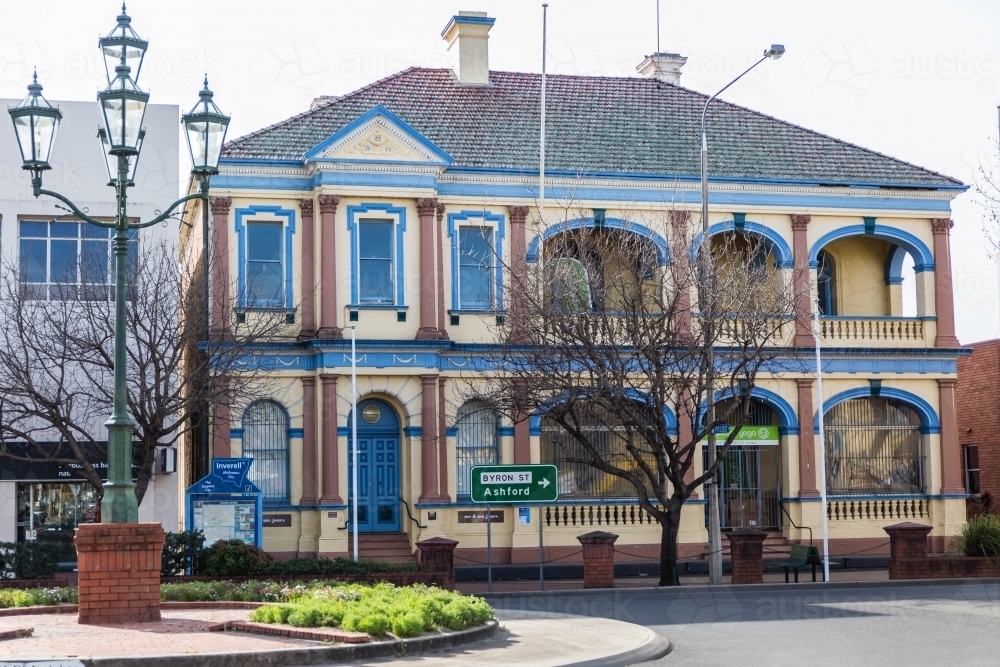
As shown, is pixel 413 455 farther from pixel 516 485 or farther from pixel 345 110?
pixel 345 110

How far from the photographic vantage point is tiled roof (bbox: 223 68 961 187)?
1307 inches

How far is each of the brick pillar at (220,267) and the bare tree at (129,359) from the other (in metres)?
0.36

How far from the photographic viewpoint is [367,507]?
104ft

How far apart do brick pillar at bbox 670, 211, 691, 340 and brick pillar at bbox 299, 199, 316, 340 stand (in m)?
8.02

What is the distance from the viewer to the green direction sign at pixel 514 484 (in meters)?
25.5

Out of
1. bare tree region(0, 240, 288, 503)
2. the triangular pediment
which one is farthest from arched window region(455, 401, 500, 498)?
the triangular pediment

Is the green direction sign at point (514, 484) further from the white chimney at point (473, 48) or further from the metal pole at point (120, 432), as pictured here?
the white chimney at point (473, 48)

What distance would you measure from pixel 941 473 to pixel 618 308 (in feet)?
31.3

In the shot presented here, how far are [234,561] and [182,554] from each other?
1.07 meters

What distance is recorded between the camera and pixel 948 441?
114ft

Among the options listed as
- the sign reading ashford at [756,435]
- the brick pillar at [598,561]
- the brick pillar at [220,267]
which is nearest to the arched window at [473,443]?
the sign reading ashford at [756,435]

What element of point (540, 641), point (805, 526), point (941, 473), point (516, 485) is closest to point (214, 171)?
point (540, 641)

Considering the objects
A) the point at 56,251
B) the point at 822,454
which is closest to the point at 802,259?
the point at 822,454

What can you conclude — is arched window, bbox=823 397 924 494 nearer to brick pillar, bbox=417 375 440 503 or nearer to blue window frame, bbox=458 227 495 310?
blue window frame, bbox=458 227 495 310
